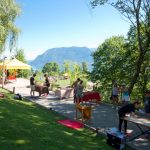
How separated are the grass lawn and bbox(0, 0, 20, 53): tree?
15885 mm

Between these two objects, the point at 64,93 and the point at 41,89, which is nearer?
the point at 64,93

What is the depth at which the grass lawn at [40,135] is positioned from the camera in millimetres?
11102

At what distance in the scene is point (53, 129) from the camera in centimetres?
1376

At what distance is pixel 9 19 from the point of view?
105 ft

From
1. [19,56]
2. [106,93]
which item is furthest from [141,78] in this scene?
[19,56]

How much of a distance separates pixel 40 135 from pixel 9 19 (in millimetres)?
21650

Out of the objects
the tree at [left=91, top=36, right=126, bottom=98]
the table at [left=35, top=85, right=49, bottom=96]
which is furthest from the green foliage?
the tree at [left=91, top=36, right=126, bottom=98]

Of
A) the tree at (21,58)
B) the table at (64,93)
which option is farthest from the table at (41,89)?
the tree at (21,58)

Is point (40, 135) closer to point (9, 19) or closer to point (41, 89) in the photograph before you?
point (41, 89)

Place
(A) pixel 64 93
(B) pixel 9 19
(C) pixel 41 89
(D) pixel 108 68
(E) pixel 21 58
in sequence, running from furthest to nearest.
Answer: (E) pixel 21 58, (D) pixel 108 68, (B) pixel 9 19, (C) pixel 41 89, (A) pixel 64 93

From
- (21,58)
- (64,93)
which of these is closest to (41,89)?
(64,93)

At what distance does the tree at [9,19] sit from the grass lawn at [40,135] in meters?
15.9

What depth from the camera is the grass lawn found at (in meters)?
11.1

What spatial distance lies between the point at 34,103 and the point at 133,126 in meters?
8.47
